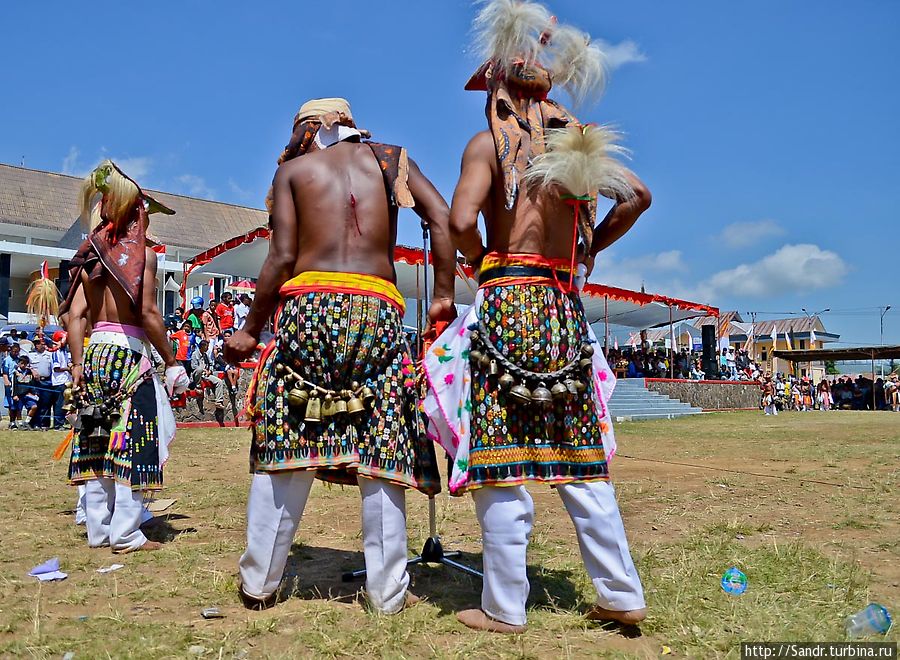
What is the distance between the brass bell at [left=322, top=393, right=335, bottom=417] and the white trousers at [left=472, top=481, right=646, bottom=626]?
70 centimetres

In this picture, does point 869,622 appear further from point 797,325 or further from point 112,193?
point 797,325

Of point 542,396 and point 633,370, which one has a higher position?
point 633,370

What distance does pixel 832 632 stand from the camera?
2.55 m

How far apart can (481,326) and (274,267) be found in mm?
926

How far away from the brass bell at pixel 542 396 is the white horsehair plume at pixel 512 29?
4.40 ft

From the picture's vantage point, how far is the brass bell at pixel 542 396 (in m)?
2.76

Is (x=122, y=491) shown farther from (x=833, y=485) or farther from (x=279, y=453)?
(x=833, y=485)

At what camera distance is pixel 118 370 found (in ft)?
14.2

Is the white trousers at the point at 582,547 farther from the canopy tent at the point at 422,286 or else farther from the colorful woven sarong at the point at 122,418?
the canopy tent at the point at 422,286

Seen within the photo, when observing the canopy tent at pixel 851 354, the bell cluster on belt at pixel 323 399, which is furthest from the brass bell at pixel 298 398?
the canopy tent at pixel 851 354

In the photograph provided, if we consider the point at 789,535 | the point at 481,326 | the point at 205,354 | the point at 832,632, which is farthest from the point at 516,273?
the point at 205,354

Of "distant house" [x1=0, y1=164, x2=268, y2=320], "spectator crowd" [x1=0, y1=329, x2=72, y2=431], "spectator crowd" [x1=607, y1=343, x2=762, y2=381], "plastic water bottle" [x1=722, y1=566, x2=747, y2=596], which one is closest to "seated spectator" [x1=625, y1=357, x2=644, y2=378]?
"spectator crowd" [x1=607, y1=343, x2=762, y2=381]

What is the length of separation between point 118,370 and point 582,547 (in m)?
2.94

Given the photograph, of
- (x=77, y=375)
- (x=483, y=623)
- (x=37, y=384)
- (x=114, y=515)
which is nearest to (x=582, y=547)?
(x=483, y=623)
